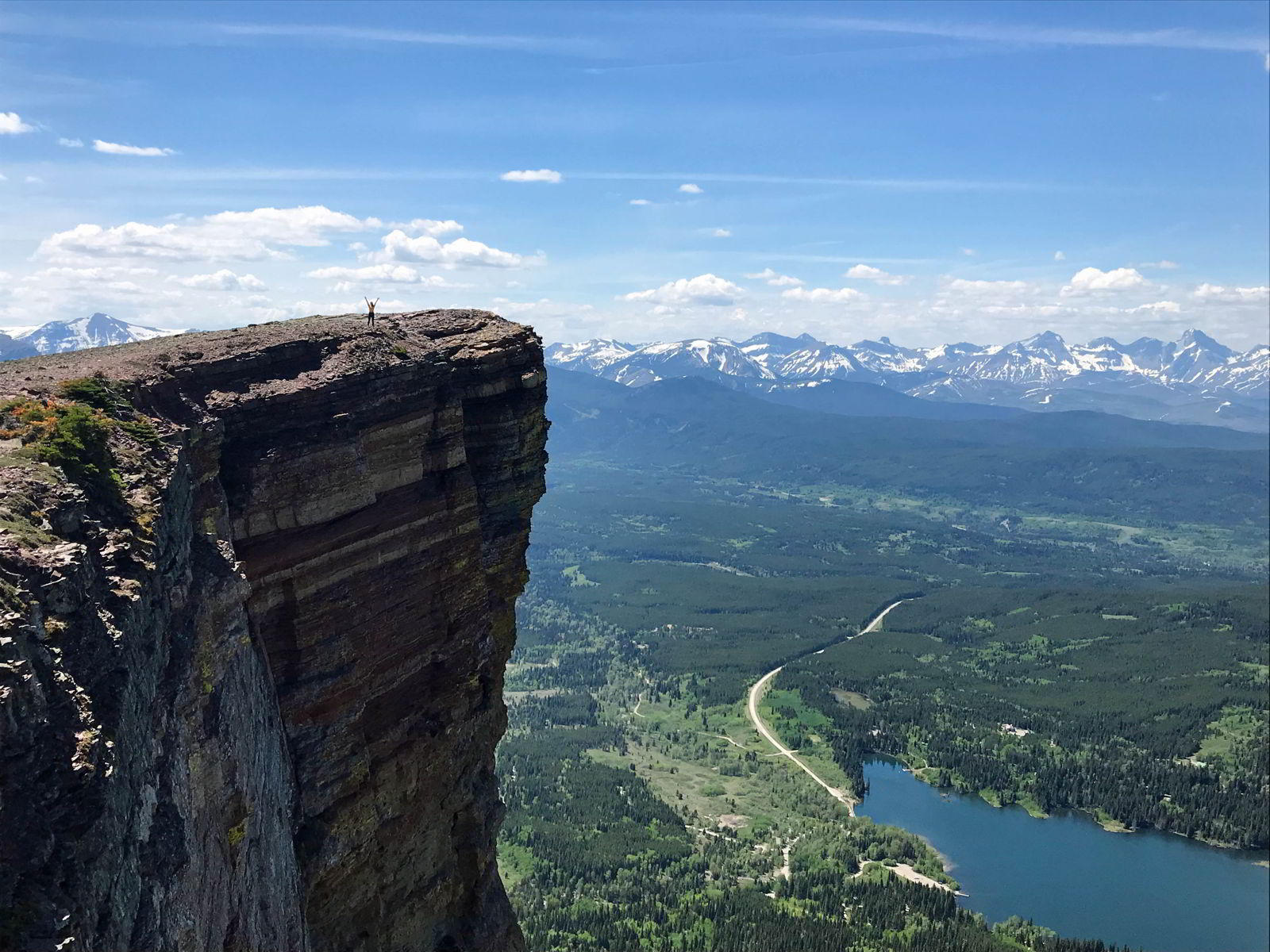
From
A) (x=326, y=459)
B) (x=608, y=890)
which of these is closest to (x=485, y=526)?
(x=326, y=459)

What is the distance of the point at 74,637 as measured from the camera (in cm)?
1491

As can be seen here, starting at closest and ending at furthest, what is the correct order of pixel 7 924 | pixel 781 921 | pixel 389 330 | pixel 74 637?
pixel 7 924 < pixel 74 637 < pixel 389 330 < pixel 781 921

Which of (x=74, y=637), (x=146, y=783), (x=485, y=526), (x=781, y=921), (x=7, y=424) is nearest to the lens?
(x=74, y=637)

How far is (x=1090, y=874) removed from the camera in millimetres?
141500

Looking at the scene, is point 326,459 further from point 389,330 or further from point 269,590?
point 389,330

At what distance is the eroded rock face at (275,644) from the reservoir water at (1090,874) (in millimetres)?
116767

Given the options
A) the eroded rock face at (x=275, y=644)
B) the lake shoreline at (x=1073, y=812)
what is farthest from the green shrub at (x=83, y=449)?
the lake shoreline at (x=1073, y=812)

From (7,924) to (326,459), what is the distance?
55.1 ft

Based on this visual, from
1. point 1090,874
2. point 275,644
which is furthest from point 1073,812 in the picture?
point 275,644

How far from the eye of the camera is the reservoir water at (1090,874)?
415 ft

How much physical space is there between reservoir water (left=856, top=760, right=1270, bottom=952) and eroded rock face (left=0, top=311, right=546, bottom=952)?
116767mm

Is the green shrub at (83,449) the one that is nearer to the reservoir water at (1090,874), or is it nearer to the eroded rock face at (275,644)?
the eroded rock face at (275,644)

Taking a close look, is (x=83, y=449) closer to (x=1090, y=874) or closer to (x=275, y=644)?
(x=275, y=644)

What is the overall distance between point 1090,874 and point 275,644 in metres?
148
